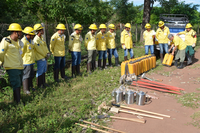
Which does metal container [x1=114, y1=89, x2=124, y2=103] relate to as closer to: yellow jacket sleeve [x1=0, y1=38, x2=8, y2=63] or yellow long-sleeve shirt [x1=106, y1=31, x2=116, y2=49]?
yellow jacket sleeve [x1=0, y1=38, x2=8, y2=63]

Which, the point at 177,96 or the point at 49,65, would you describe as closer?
the point at 177,96

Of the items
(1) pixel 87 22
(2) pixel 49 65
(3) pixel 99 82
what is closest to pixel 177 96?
(3) pixel 99 82

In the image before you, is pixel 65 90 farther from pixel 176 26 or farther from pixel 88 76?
pixel 176 26

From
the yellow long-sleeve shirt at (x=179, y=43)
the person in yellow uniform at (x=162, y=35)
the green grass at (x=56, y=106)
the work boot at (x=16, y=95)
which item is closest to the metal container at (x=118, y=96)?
the green grass at (x=56, y=106)

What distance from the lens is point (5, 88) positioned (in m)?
5.68

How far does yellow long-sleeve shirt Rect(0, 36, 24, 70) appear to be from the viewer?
4.40 m

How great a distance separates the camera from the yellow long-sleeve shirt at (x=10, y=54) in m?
4.40

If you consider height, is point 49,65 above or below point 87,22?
below

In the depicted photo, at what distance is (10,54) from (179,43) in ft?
24.7

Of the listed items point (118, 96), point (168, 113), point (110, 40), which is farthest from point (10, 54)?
point (110, 40)

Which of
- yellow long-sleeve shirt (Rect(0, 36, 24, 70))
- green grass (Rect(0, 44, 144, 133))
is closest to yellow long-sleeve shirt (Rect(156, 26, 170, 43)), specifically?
green grass (Rect(0, 44, 144, 133))

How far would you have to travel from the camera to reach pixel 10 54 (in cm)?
459

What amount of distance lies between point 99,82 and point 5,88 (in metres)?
3.16

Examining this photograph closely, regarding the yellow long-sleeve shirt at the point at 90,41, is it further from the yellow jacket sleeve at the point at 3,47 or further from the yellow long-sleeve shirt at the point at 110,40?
the yellow jacket sleeve at the point at 3,47
